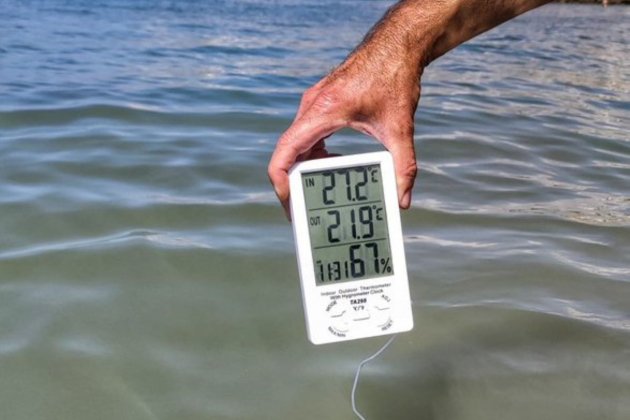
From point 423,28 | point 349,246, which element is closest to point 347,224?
point 349,246

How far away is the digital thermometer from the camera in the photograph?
84.8 inches

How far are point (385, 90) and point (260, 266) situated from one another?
197 centimetres

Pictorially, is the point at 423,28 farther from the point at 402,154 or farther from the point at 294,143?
the point at 294,143

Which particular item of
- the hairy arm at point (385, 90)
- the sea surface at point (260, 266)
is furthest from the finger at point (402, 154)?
the sea surface at point (260, 266)

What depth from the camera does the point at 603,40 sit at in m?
17.0

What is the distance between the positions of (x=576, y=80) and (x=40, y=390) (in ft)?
30.6

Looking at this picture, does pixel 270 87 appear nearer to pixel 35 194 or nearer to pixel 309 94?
pixel 35 194

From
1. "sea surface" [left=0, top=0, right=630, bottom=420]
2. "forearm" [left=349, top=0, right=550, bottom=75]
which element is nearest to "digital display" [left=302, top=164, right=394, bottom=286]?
"forearm" [left=349, top=0, right=550, bottom=75]

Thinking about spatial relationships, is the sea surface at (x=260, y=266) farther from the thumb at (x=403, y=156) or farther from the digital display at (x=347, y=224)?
the thumb at (x=403, y=156)

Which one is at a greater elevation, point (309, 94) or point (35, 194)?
point (309, 94)

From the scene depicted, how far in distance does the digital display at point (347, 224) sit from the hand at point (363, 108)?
79 millimetres

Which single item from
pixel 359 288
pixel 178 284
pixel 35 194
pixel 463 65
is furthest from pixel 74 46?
pixel 359 288

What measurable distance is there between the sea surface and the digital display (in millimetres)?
789

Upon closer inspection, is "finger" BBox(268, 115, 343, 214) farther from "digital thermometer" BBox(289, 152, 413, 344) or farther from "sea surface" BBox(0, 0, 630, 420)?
"sea surface" BBox(0, 0, 630, 420)
